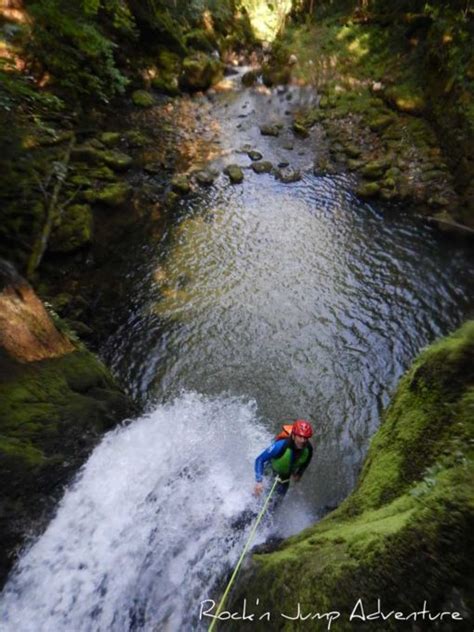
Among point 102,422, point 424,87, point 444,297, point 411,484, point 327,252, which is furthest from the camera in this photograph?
point 424,87

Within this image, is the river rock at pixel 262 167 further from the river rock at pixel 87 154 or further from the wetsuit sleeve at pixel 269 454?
the wetsuit sleeve at pixel 269 454

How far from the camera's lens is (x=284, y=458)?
5.60 metres

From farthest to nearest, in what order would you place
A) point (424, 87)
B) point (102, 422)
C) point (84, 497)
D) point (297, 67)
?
point (297, 67), point (424, 87), point (102, 422), point (84, 497)

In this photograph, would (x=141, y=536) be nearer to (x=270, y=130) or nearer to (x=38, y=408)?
(x=38, y=408)

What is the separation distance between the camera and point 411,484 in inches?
139

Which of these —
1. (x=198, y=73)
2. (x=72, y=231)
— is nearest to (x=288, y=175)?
(x=72, y=231)

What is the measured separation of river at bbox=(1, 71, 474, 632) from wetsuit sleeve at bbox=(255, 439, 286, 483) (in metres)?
1.12

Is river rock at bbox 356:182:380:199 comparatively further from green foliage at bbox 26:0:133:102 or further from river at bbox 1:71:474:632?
green foliage at bbox 26:0:133:102

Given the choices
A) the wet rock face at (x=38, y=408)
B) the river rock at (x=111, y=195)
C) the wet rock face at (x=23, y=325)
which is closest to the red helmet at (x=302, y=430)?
the wet rock face at (x=38, y=408)

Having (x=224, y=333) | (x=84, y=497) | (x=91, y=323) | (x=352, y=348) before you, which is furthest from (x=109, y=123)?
(x=84, y=497)

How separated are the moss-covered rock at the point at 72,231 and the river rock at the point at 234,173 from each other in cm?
694

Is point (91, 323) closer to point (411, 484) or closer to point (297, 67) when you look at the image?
point (411, 484)

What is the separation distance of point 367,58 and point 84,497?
90.1 feet

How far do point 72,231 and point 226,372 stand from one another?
6.15 meters
